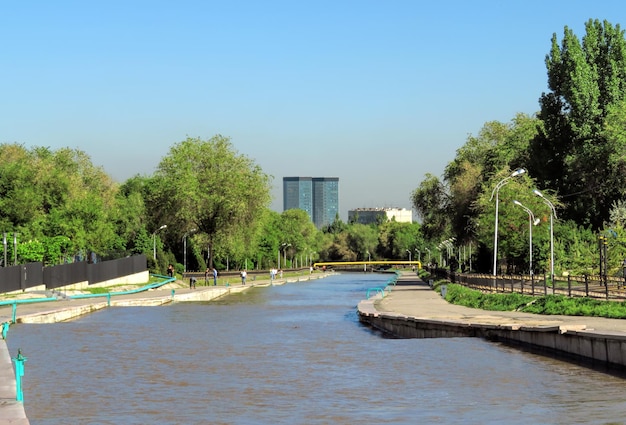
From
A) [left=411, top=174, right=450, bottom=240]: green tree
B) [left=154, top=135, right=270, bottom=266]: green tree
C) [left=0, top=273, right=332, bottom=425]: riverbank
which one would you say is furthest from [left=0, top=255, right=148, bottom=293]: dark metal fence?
[left=411, top=174, right=450, bottom=240]: green tree

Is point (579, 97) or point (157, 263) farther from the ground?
point (579, 97)

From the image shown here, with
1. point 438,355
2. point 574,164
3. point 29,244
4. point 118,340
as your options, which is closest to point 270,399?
point 438,355

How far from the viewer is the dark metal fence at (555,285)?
38619 millimetres

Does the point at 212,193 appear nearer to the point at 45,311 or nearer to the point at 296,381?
the point at 45,311

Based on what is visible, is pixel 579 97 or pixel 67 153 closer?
pixel 579 97

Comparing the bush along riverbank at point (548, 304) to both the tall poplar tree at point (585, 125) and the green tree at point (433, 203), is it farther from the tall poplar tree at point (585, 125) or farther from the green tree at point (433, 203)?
the green tree at point (433, 203)

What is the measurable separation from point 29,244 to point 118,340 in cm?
3808

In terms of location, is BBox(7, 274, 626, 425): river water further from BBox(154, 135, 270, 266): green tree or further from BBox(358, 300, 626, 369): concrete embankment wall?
→ BBox(154, 135, 270, 266): green tree

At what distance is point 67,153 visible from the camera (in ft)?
406

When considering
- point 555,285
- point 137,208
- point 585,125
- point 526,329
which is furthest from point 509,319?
point 137,208

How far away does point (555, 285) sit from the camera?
48625mm

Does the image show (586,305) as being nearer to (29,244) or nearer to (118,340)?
(118,340)

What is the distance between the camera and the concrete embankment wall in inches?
929

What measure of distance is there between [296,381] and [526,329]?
8.77 meters
